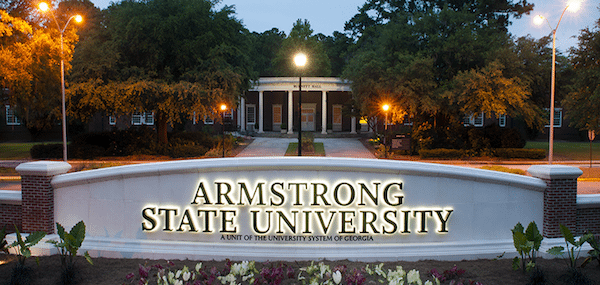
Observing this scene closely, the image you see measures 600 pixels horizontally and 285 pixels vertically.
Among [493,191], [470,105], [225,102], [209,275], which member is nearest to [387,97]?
[470,105]

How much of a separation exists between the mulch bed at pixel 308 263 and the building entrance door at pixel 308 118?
47.3 metres

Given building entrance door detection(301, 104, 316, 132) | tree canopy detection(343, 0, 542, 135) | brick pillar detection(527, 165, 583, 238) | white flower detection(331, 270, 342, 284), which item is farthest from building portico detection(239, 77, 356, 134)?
white flower detection(331, 270, 342, 284)

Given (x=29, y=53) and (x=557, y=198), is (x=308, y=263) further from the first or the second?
(x=29, y=53)

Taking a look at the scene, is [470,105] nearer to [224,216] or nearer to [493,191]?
[493,191]

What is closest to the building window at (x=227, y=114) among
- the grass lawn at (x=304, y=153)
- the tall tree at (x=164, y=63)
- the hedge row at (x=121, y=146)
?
the hedge row at (x=121, y=146)

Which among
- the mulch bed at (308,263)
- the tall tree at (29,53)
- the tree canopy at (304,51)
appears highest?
the tree canopy at (304,51)

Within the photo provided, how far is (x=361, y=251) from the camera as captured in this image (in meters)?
7.24

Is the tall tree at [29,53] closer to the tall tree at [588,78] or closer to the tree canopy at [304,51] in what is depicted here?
the tall tree at [588,78]

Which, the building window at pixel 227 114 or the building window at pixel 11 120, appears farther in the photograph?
the building window at pixel 11 120

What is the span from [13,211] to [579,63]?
3082 cm

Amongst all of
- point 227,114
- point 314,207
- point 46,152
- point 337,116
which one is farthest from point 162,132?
point 314,207

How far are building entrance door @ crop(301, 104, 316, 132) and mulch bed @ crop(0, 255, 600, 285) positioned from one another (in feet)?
155

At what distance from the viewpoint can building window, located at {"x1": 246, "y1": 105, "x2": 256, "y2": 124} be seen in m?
53.6

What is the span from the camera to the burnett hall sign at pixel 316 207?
730 centimetres
